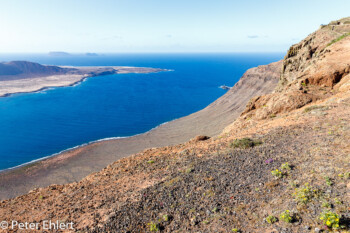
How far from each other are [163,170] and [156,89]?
138m

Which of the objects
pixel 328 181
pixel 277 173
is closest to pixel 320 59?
pixel 277 173

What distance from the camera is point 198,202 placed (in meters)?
11.9

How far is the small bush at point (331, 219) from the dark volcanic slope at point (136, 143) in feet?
158

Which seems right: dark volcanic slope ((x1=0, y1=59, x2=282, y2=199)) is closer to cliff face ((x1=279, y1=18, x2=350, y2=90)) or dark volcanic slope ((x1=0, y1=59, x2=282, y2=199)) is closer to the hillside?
cliff face ((x1=279, y1=18, x2=350, y2=90))

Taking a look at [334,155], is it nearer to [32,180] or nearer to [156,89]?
[32,180]

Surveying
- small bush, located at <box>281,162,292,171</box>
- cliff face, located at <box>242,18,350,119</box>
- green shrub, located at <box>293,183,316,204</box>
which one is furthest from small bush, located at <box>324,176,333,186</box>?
cliff face, located at <box>242,18,350,119</box>

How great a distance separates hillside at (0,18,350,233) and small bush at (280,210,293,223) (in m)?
0.04

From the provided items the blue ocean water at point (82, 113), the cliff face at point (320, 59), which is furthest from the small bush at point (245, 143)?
the blue ocean water at point (82, 113)

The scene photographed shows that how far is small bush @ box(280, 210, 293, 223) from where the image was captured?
9.06 metres

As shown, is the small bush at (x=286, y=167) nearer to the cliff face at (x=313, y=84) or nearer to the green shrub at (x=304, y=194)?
the green shrub at (x=304, y=194)

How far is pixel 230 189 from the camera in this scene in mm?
12484

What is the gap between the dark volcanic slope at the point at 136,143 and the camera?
4747 cm

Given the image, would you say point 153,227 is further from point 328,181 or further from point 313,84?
point 313,84

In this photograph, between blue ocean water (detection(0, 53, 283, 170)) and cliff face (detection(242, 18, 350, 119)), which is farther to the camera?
blue ocean water (detection(0, 53, 283, 170))
